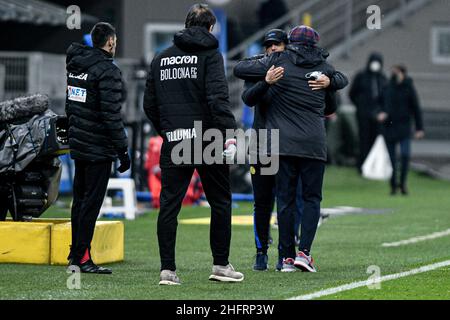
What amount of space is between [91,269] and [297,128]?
2.12 m

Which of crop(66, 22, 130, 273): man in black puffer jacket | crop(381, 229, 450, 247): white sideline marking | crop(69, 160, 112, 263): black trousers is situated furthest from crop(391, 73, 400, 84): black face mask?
crop(69, 160, 112, 263): black trousers

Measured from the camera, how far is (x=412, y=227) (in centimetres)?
1639

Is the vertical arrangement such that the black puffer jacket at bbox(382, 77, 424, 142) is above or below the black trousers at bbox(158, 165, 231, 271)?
above

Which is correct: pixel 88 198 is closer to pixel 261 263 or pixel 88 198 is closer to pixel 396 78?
pixel 261 263

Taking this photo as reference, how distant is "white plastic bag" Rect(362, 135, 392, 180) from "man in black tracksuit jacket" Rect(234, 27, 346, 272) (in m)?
14.0

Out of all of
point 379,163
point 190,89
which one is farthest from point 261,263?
point 379,163

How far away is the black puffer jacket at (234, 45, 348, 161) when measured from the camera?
37.1 ft

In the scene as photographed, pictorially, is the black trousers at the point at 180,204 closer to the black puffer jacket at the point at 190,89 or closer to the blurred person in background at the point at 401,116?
the black puffer jacket at the point at 190,89

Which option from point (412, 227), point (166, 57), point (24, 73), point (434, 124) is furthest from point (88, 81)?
point (434, 124)

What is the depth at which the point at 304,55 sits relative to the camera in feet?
37.3

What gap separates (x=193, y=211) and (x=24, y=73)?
519 centimetres

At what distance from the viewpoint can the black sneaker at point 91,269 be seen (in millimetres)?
11195

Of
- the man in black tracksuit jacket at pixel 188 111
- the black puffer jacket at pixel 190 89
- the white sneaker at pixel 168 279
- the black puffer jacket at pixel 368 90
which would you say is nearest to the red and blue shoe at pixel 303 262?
the man in black tracksuit jacket at pixel 188 111

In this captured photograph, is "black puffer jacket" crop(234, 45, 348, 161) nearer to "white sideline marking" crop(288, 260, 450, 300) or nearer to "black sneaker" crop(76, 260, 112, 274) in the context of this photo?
"white sideline marking" crop(288, 260, 450, 300)
